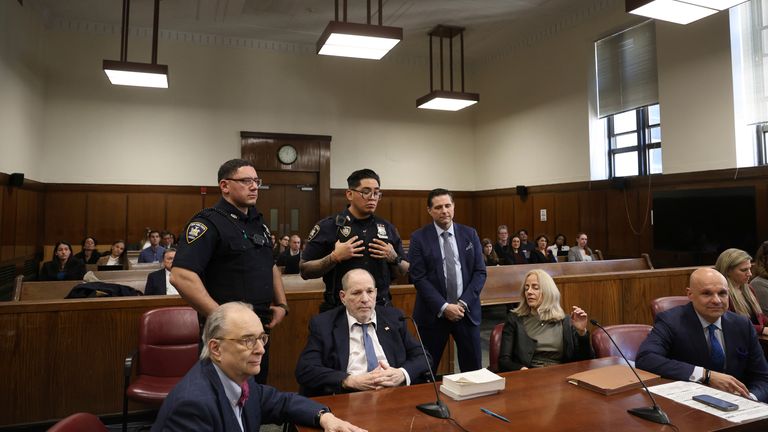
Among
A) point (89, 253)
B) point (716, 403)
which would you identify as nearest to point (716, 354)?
point (716, 403)

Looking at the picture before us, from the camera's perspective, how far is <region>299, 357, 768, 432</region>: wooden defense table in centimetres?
151

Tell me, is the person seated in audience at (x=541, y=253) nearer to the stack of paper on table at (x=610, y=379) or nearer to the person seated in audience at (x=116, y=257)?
the stack of paper on table at (x=610, y=379)

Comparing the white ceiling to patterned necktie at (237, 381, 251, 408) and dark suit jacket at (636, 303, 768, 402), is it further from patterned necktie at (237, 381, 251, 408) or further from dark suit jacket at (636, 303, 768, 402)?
patterned necktie at (237, 381, 251, 408)

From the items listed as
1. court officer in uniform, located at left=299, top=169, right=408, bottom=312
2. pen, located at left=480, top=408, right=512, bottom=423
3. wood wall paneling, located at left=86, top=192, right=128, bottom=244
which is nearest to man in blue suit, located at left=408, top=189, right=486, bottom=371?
court officer in uniform, located at left=299, top=169, right=408, bottom=312

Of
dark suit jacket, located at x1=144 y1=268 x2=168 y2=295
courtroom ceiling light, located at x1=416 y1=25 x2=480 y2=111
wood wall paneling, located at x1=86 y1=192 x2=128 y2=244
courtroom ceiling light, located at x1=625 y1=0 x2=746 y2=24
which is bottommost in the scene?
dark suit jacket, located at x1=144 y1=268 x2=168 y2=295

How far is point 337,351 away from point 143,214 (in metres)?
8.09

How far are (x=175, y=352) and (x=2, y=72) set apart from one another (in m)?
6.03

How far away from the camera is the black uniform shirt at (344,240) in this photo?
2582mm

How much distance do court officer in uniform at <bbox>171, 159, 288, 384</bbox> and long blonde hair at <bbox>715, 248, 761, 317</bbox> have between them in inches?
119

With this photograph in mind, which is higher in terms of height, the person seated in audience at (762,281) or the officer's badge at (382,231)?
the officer's badge at (382,231)

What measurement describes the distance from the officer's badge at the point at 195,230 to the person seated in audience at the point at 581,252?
6570 millimetres

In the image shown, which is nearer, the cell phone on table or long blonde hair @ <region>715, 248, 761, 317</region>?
the cell phone on table

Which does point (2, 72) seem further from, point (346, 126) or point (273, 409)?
point (273, 409)

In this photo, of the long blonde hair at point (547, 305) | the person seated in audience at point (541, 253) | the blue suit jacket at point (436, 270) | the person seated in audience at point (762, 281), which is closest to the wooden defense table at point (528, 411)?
the long blonde hair at point (547, 305)
